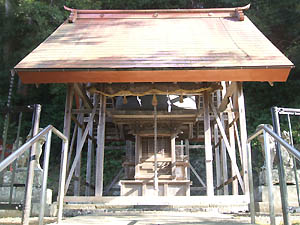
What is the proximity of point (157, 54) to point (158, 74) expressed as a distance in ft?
2.08

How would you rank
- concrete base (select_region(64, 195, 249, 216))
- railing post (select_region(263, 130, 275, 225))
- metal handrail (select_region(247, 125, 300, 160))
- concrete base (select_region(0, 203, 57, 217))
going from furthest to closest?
concrete base (select_region(64, 195, 249, 216)) → concrete base (select_region(0, 203, 57, 217)) → railing post (select_region(263, 130, 275, 225)) → metal handrail (select_region(247, 125, 300, 160))

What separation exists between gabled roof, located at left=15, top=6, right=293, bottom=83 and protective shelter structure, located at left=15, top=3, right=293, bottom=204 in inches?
0.7

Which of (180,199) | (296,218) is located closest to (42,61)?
(180,199)

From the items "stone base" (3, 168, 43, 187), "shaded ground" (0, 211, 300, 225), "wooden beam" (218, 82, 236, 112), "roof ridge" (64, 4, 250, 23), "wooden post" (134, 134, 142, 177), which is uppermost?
"roof ridge" (64, 4, 250, 23)

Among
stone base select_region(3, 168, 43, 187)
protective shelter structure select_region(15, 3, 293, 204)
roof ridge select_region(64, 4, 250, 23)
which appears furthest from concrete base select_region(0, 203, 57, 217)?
roof ridge select_region(64, 4, 250, 23)

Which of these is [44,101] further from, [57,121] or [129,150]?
[129,150]

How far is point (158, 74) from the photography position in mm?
5953

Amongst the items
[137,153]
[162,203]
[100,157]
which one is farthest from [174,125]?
[162,203]

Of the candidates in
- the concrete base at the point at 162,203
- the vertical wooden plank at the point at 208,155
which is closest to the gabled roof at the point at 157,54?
the vertical wooden plank at the point at 208,155

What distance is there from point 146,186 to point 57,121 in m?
8.56

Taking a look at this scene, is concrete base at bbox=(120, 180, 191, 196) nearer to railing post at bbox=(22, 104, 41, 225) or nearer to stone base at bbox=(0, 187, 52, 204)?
stone base at bbox=(0, 187, 52, 204)

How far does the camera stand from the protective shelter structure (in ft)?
19.5

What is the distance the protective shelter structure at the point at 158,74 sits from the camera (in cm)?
595

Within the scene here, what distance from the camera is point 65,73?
5953 millimetres
